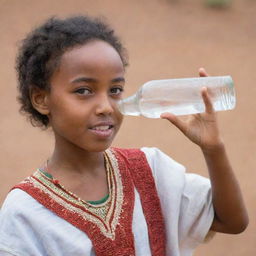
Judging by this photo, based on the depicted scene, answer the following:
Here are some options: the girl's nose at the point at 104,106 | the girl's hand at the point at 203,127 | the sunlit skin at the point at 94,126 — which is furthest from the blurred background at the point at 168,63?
the girl's nose at the point at 104,106

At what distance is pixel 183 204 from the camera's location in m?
2.05

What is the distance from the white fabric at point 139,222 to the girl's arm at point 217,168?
0.18 ft

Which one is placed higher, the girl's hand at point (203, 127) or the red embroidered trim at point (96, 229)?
the girl's hand at point (203, 127)

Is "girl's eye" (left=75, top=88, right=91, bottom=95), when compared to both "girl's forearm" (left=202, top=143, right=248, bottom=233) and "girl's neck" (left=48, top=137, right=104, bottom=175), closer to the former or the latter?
"girl's neck" (left=48, top=137, right=104, bottom=175)

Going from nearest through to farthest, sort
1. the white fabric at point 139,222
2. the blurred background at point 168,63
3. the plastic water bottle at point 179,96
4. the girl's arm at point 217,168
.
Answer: the white fabric at point 139,222, the girl's arm at point 217,168, the plastic water bottle at point 179,96, the blurred background at point 168,63

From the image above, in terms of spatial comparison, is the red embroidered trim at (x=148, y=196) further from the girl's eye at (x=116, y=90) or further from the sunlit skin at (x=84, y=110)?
the girl's eye at (x=116, y=90)

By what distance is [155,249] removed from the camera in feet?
6.33

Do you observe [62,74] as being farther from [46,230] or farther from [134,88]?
[134,88]

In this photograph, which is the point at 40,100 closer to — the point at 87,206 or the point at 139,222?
the point at 87,206

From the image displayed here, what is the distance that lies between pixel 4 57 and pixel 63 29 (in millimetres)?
6610

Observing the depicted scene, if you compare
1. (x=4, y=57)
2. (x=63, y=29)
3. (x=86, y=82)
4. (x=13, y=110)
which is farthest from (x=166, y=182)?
(x=4, y=57)

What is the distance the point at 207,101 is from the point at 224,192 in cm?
32

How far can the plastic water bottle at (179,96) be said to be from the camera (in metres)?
1.99

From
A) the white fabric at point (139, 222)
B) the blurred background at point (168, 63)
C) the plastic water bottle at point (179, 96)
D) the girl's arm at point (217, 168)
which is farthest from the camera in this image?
the blurred background at point (168, 63)
